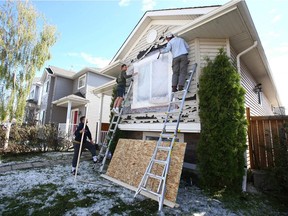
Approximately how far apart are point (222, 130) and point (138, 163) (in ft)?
7.07

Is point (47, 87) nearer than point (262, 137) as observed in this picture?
No

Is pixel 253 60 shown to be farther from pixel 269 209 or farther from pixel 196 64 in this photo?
pixel 269 209

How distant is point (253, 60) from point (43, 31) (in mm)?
11150

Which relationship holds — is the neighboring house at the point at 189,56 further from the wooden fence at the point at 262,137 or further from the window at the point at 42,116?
the window at the point at 42,116

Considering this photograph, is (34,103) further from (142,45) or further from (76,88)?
(142,45)

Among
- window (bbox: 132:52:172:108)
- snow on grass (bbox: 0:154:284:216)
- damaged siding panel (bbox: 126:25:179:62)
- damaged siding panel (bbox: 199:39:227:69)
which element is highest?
damaged siding panel (bbox: 126:25:179:62)

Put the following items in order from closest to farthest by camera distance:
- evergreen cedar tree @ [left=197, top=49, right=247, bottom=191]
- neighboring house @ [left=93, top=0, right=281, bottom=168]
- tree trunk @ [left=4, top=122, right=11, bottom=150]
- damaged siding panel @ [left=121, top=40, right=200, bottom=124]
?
evergreen cedar tree @ [left=197, top=49, right=247, bottom=191]
neighboring house @ [left=93, top=0, right=281, bottom=168]
damaged siding panel @ [left=121, top=40, right=200, bottom=124]
tree trunk @ [left=4, top=122, right=11, bottom=150]

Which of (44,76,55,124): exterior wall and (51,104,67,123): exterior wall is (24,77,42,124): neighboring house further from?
(51,104,67,123): exterior wall

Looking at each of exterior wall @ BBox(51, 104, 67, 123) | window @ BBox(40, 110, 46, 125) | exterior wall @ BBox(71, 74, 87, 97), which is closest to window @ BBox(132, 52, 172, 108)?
exterior wall @ BBox(71, 74, 87, 97)

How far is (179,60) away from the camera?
462 centimetres

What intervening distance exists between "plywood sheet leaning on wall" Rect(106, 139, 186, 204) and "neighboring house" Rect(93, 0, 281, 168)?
1.16 meters

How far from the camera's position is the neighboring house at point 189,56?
4281mm

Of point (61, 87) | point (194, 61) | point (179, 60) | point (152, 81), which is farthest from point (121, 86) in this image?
point (61, 87)

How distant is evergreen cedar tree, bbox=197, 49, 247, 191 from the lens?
11.8ft
